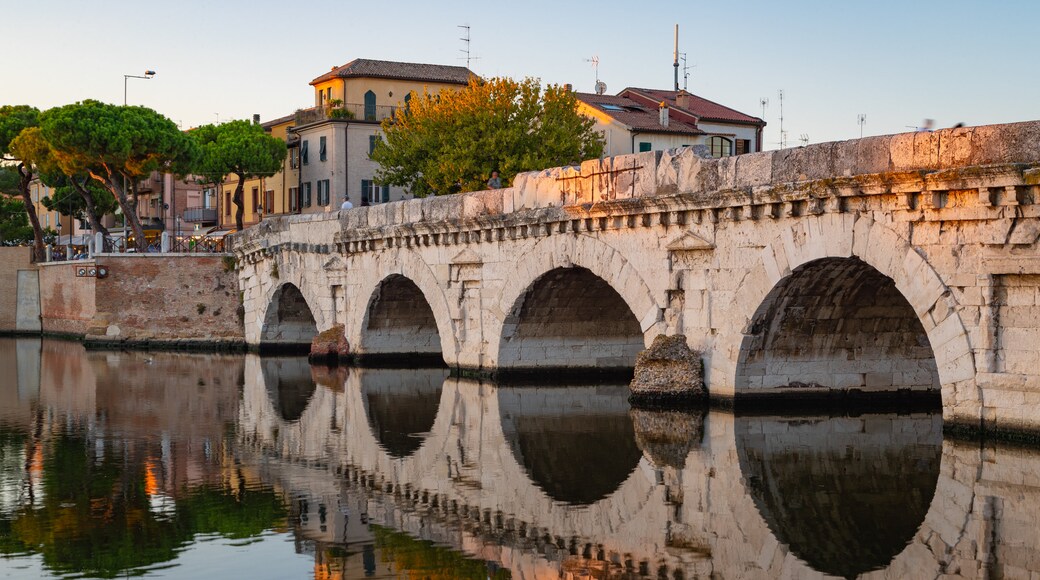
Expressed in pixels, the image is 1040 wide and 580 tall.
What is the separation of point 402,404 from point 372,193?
3508 centimetres

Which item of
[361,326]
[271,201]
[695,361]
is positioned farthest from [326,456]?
[271,201]

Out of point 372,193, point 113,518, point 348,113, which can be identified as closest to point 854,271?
point 113,518

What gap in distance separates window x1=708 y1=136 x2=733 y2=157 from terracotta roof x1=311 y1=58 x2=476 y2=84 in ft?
36.7

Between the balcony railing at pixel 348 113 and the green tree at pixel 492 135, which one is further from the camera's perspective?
the balcony railing at pixel 348 113

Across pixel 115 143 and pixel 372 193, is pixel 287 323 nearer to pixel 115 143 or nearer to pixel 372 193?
pixel 115 143

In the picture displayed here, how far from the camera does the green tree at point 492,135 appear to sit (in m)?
45.0

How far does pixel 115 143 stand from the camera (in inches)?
1939

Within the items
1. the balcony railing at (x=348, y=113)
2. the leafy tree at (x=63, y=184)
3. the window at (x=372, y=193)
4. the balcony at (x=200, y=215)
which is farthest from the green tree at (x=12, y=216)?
the window at (x=372, y=193)

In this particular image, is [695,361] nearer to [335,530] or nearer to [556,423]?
[556,423]

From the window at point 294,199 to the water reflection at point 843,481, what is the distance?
44.7 metres

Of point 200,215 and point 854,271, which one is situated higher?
point 200,215

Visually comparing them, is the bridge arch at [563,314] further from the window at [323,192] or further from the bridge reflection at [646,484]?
the window at [323,192]

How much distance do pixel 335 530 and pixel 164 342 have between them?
30.3 m

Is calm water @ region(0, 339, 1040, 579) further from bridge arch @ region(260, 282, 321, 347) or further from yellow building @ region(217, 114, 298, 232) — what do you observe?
yellow building @ region(217, 114, 298, 232)
